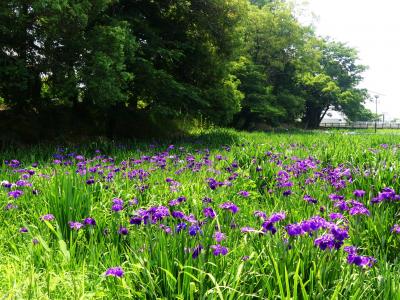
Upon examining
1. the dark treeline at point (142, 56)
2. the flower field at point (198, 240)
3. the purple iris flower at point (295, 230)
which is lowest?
the flower field at point (198, 240)

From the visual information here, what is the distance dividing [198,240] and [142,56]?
12543 millimetres

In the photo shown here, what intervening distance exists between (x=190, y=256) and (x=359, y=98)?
48.7m

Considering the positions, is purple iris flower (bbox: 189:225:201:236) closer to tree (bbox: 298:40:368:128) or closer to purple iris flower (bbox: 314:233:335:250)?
purple iris flower (bbox: 314:233:335:250)

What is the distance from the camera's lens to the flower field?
80.0 inches

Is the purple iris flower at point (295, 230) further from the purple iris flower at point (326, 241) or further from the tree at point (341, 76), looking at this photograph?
the tree at point (341, 76)

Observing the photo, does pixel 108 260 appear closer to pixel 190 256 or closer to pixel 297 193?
pixel 190 256

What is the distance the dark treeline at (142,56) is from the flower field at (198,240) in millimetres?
5505

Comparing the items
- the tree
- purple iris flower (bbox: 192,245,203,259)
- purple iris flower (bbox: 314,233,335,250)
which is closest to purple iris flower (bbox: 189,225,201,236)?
purple iris flower (bbox: 192,245,203,259)

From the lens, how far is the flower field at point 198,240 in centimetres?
203

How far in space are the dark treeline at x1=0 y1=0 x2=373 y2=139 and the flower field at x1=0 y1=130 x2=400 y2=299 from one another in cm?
551

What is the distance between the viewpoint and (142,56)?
45.8 feet

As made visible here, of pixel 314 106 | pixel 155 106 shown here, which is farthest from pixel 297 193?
pixel 314 106

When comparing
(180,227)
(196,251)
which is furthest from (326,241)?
(180,227)

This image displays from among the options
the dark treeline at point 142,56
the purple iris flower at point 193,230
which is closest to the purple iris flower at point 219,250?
the purple iris flower at point 193,230
